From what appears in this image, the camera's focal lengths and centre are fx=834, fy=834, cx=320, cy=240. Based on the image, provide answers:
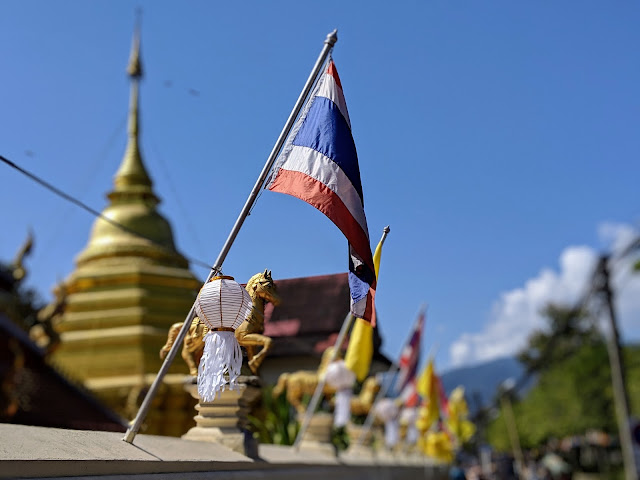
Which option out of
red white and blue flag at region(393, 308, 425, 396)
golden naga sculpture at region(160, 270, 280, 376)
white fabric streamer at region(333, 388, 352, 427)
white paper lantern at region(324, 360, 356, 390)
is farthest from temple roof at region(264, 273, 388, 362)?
red white and blue flag at region(393, 308, 425, 396)

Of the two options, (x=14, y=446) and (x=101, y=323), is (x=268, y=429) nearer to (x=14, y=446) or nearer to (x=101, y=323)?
(x=101, y=323)

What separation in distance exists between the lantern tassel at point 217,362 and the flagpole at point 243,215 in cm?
38

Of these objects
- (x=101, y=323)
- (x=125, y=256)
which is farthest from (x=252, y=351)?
(x=125, y=256)

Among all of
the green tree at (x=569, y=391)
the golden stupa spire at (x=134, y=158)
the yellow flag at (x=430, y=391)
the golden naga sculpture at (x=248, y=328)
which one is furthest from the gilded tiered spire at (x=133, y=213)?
the green tree at (x=569, y=391)

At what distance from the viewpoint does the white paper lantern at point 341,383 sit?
12.1 metres

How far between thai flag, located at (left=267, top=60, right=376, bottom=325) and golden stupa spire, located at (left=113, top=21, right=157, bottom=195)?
64.9ft

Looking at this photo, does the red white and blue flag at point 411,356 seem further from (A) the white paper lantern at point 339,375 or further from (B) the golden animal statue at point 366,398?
(A) the white paper lantern at point 339,375

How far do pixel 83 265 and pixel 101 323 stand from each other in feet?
9.54

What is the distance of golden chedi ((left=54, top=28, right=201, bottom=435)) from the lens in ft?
64.2

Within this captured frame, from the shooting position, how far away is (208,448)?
6871mm

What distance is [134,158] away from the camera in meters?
26.4

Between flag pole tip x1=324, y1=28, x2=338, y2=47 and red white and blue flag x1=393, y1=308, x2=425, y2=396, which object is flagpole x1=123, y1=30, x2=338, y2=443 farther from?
red white and blue flag x1=393, y1=308, x2=425, y2=396

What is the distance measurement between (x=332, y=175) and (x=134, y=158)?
21.3m

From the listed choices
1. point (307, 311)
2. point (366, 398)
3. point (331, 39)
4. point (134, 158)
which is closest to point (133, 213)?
point (134, 158)
